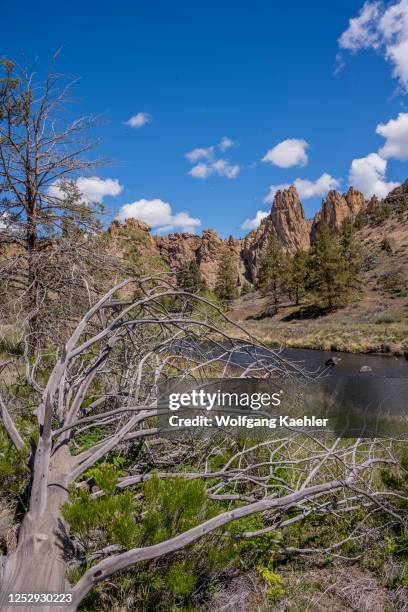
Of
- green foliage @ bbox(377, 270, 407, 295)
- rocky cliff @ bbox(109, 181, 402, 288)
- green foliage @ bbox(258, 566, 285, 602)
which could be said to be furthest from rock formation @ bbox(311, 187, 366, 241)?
green foliage @ bbox(258, 566, 285, 602)

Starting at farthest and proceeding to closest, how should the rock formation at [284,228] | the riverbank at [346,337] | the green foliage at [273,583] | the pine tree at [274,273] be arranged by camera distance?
the rock formation at [284,228] < the pine tree at [274,273] < the riverbank at [346,337] < the green foliage at [273,583]

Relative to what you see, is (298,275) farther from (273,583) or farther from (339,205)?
(339,205)

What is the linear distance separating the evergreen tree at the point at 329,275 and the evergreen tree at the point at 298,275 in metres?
3.18

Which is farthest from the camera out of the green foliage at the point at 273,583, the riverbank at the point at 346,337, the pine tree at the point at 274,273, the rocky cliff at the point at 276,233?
the rocky cliff at the point at 276,233

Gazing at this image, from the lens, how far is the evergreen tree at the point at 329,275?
3994cm

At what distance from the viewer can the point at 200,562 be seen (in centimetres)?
245

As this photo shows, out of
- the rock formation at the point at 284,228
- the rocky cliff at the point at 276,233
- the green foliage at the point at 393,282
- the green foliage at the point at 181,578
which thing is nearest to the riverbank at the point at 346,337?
the green foliage at the point at 393,282

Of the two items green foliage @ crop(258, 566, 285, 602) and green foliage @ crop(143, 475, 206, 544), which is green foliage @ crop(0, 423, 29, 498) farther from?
green foliage @ crop(258, 566, 285, 602)

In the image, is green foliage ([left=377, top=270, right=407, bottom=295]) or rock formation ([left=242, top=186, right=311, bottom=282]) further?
rock formation ([left=242, top=186, right=311, bottom=282])

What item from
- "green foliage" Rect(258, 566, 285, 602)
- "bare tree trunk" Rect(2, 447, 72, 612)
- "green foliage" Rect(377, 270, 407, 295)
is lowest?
"green foliage" Rect(258, 566, 285, 602)

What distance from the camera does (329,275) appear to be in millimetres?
40156

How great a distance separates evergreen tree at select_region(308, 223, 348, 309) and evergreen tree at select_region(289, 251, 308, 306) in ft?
10.4

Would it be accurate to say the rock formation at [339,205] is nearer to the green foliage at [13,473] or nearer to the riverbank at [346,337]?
the riverbank at [346,337]

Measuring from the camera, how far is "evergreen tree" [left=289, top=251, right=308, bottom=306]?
46.4 metres
